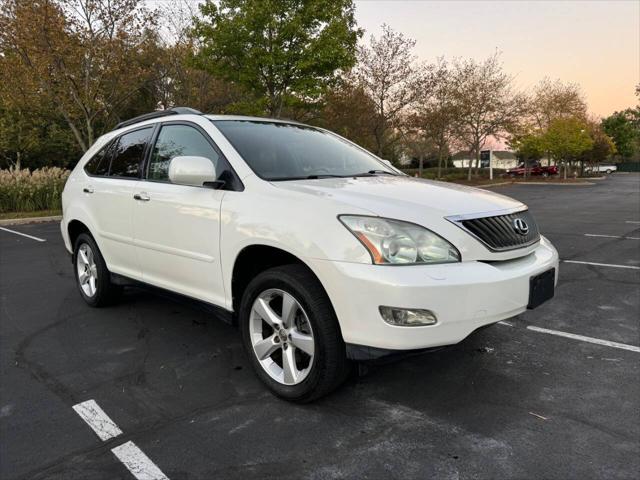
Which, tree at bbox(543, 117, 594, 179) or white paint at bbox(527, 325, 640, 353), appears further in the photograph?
tree at bbox(543, 117, 594, 179)

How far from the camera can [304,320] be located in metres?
2.79

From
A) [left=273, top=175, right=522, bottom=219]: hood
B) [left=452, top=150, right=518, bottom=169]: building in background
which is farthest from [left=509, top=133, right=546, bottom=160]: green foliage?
[left=273, top=175, right=522, bottom=219]: hood

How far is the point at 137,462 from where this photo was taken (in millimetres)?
2346

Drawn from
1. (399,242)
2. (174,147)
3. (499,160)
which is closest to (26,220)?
(174,147)

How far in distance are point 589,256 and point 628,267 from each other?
81 centimetres

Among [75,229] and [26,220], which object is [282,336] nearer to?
[75,229]

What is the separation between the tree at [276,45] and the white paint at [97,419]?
14803 mm

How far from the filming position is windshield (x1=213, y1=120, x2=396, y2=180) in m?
3.28

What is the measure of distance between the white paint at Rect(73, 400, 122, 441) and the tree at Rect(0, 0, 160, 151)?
14.9m

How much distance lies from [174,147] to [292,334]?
189 cm

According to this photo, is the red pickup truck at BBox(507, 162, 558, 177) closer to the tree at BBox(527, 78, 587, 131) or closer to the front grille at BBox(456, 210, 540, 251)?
the tree at BBox(527, 78, 587, 131)

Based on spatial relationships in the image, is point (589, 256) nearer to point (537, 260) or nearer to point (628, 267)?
point (628, 267)

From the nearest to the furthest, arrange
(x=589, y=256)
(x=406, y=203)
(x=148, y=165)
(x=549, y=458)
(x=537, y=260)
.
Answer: (x=549, y=458), (x=406, y=203), (x=537, y=260), (x=148, y=165), (x=589, y=256)

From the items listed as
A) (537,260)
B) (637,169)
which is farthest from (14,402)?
(637,169)
